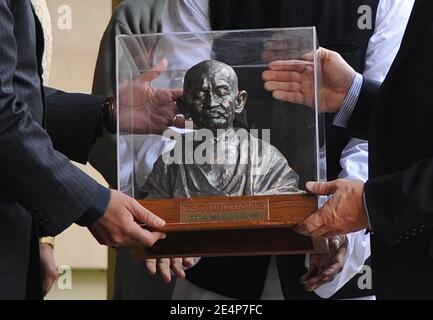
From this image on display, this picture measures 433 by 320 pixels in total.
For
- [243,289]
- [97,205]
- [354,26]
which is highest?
[354,26]

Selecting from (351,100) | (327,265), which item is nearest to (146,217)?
(327,265)

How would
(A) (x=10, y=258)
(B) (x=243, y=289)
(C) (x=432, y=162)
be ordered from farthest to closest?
1. (B) (x=243, y=289)
2. (C) (x=432, y=162)
3. (A) (x=10, y=258)

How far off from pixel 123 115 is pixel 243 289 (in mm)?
675

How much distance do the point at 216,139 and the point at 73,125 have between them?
47cm

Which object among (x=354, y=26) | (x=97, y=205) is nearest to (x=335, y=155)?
(x=354, y=26)

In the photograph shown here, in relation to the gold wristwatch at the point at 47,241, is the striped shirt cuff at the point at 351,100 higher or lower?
higher

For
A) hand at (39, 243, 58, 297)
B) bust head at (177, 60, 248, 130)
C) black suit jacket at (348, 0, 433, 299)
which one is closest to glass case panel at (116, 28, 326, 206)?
bust head at (177, 60, 248, 130)

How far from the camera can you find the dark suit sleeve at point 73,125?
3.85m

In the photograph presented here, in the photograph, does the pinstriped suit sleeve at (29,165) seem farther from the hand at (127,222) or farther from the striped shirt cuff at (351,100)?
the striped shirt cuff at (351,100)

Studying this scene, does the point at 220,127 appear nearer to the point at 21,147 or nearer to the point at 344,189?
the point at 344,189

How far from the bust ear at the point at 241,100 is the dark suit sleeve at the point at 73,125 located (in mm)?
451

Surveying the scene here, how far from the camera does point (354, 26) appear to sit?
13.4 feet

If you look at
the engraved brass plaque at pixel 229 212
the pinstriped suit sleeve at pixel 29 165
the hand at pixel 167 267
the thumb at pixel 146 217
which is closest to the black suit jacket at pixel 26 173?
the pinstriped suit sleeve at pixel 29 165

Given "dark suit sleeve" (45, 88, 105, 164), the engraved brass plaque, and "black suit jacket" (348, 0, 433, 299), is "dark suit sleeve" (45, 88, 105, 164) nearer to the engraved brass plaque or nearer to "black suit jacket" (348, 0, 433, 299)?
the engraved brass plaque
